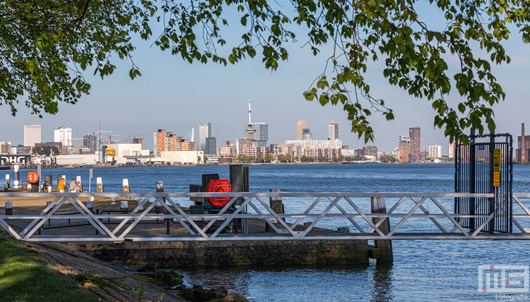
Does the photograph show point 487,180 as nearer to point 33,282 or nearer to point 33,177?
point 33,282

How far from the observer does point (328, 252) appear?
62.1 ft

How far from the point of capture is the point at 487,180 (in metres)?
15.3

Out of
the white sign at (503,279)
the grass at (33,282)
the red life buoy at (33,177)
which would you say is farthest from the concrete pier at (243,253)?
the red life buoy at (33,177)

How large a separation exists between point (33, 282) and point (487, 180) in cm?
1069

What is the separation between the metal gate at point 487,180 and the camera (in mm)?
14984

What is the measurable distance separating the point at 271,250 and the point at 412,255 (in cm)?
757

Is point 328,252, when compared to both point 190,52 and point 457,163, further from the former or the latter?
point 190,52

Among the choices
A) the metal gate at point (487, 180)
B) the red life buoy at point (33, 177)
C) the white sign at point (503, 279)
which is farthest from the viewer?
the red life buoy at point (33, 177)

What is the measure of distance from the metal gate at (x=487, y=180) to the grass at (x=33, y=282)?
32.2 ft

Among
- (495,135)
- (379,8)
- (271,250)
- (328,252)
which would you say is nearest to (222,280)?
(271,250)

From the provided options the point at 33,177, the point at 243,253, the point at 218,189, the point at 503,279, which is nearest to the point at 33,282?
the point at 218,189

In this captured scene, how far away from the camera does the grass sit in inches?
347

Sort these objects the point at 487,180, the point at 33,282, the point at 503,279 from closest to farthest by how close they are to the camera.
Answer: the point at 33,282 < the point at 487,180 < the point at 503,279

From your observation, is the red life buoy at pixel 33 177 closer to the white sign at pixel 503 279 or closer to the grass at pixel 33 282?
the white sign at pixel 503 279
